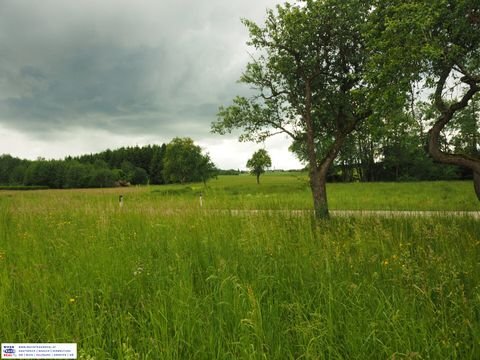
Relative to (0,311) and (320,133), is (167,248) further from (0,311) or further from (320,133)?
(320,133)

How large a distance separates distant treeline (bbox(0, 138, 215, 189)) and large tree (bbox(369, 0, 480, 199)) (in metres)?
60.2

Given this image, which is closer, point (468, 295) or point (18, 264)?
point (468, 295)

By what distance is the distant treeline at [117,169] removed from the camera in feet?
221

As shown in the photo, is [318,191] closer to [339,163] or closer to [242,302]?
[242,302]

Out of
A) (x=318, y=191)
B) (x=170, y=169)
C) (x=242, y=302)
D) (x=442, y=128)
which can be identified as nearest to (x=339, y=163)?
(x=318, y=191)

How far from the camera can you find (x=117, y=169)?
109m

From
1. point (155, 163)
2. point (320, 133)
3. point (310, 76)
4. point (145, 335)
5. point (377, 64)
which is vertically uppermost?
point (155, 163)

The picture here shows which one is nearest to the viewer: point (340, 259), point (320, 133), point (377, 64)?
point (340, 259)

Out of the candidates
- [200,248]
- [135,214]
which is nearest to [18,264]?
[200,248]

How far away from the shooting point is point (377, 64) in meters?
7.84

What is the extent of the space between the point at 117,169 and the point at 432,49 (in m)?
117

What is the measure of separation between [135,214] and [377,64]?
9012 millimetres

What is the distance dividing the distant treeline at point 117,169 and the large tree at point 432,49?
197 ft

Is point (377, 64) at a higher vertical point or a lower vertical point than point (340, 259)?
higher
